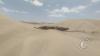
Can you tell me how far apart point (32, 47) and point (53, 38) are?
0.30 meters

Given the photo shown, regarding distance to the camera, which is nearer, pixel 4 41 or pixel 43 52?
pixel 43 52

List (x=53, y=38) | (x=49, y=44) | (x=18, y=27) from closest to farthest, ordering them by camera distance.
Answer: (x=49, y=44), (x=53, y=38), (x=18, y=27)

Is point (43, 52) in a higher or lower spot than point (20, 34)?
lower

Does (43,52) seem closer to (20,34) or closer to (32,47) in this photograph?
(32,47)

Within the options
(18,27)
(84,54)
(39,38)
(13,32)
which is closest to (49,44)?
(39,38)

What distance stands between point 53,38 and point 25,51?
39cm

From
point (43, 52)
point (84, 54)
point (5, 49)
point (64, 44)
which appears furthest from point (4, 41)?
point (84, 54)

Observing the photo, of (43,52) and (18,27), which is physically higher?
(18,27)

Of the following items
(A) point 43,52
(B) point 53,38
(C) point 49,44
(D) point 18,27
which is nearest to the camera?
(A) point 43,52

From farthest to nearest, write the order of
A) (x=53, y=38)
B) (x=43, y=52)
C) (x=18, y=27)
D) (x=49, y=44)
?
(x=18, y=27)
(x=53, y=38)
(x=49, y=44)
(x=43, y=52)

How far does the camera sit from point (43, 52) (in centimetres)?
158

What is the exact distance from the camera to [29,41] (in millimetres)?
1737

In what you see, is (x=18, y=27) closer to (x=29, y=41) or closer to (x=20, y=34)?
(x=20, y=34)

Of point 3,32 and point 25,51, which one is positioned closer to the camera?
point 25,51
